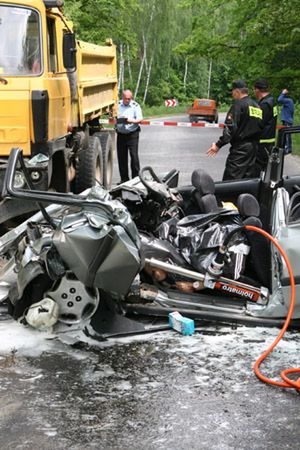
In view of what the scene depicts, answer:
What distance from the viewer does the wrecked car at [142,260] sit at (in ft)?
14.0

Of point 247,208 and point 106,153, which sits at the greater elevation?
point 247,208

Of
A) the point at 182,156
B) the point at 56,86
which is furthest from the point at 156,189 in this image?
the point at 182,156

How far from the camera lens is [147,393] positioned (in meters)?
3.77

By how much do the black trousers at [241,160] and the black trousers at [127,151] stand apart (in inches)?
129

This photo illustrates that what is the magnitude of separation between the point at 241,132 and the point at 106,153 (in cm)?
327

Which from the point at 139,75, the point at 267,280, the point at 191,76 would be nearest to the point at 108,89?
the point at 267,280

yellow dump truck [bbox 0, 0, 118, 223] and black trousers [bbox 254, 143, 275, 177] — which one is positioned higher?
yellow dump truck [bbox 0, 0, 118, 223]

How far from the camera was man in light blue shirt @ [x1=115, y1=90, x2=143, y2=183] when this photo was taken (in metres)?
11.7

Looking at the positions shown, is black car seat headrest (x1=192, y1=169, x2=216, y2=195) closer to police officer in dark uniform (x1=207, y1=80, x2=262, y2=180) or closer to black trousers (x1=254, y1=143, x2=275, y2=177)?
police officer in dark uniform (x1=207, y1=80, x2=262, y2=180)

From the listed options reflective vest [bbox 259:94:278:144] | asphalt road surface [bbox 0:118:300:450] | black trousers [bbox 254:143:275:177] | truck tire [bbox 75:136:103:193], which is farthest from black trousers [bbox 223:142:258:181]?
asphalt road surface [bbox 0:118:300:450]

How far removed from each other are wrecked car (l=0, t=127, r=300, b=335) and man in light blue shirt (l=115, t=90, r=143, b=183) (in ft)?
20.9

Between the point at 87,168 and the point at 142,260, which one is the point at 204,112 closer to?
the point at 87,168

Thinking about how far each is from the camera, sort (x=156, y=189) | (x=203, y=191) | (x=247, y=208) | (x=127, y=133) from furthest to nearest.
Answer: (x=127, y=133)
(x=203, y=191)
(x=156, y=189)
(x=247, y=208)

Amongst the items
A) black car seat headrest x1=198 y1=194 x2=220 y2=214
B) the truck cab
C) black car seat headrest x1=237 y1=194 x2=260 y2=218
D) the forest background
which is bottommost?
the truck cab
